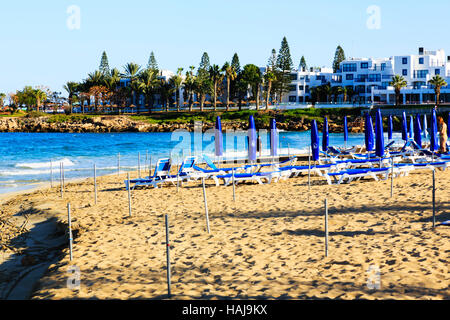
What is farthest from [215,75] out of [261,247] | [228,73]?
[261,247]

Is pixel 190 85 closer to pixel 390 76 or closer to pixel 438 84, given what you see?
pixel 390 76

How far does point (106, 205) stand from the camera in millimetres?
12789

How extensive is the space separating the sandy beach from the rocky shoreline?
58.3m

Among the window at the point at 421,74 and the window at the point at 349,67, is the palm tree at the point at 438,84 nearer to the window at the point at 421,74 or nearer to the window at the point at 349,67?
the window at the point at 421,74

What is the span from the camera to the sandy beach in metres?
6.03

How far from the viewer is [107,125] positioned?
78.1 meters

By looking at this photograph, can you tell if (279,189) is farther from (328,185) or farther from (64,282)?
(64,282)

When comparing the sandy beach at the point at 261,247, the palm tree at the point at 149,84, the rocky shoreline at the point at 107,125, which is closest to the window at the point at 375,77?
the rocky shoreline at the point at 107,125

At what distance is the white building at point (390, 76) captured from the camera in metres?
72.9

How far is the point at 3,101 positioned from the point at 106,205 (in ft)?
331

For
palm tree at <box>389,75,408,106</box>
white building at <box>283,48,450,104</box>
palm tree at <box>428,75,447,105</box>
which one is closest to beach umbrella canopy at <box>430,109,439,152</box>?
palm tree at <box>389,75,408,106</box>

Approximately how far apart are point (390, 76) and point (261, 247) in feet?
248

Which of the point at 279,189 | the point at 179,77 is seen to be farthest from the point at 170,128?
the point at 279,189

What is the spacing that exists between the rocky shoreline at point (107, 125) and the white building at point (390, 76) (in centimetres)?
1075
